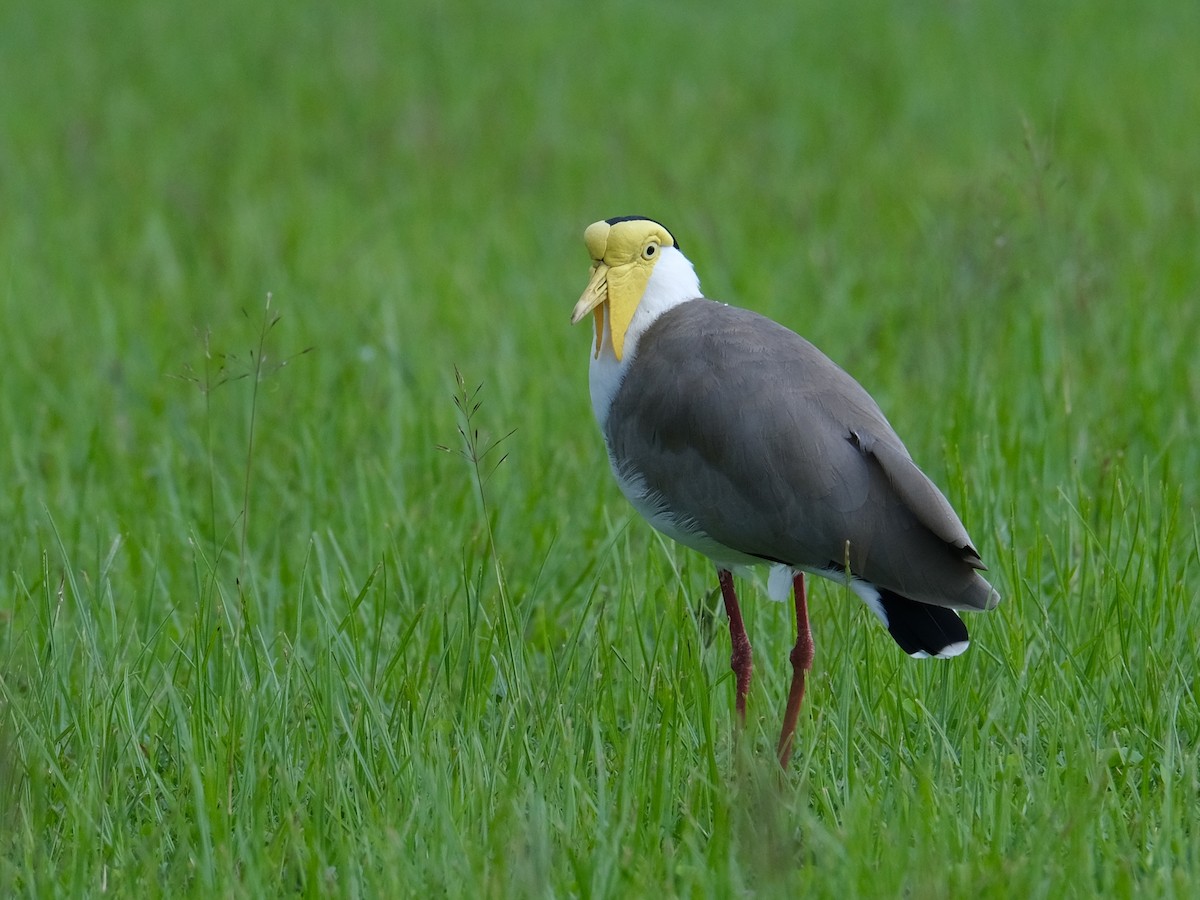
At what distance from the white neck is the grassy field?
1.44ft

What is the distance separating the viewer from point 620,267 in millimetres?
3840

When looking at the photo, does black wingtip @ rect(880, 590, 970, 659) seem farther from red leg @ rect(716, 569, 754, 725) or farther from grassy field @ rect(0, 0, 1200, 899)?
red leg @ rect(716, 569, 754, 725)

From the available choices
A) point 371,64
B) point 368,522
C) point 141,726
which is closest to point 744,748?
point 141,726

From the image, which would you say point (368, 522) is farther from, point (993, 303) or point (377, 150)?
point (377, 150)

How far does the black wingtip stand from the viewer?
10.5 feet

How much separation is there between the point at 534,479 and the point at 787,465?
6.31 feet

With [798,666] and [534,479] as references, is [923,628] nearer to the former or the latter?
[798,666]

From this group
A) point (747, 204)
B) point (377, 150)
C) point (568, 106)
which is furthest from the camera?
point (568, 106)

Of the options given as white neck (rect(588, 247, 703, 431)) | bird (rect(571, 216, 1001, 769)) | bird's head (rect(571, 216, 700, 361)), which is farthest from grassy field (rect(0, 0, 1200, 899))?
bird's head (rect(571, 216, 700, 361))

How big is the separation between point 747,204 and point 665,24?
4.96 metres

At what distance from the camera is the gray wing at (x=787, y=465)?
10.7 feet

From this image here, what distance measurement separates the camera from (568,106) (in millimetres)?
10711

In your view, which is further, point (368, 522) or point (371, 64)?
point (371, 64)

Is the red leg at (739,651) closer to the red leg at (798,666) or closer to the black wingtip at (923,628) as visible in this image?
the red leg at (798,666)
